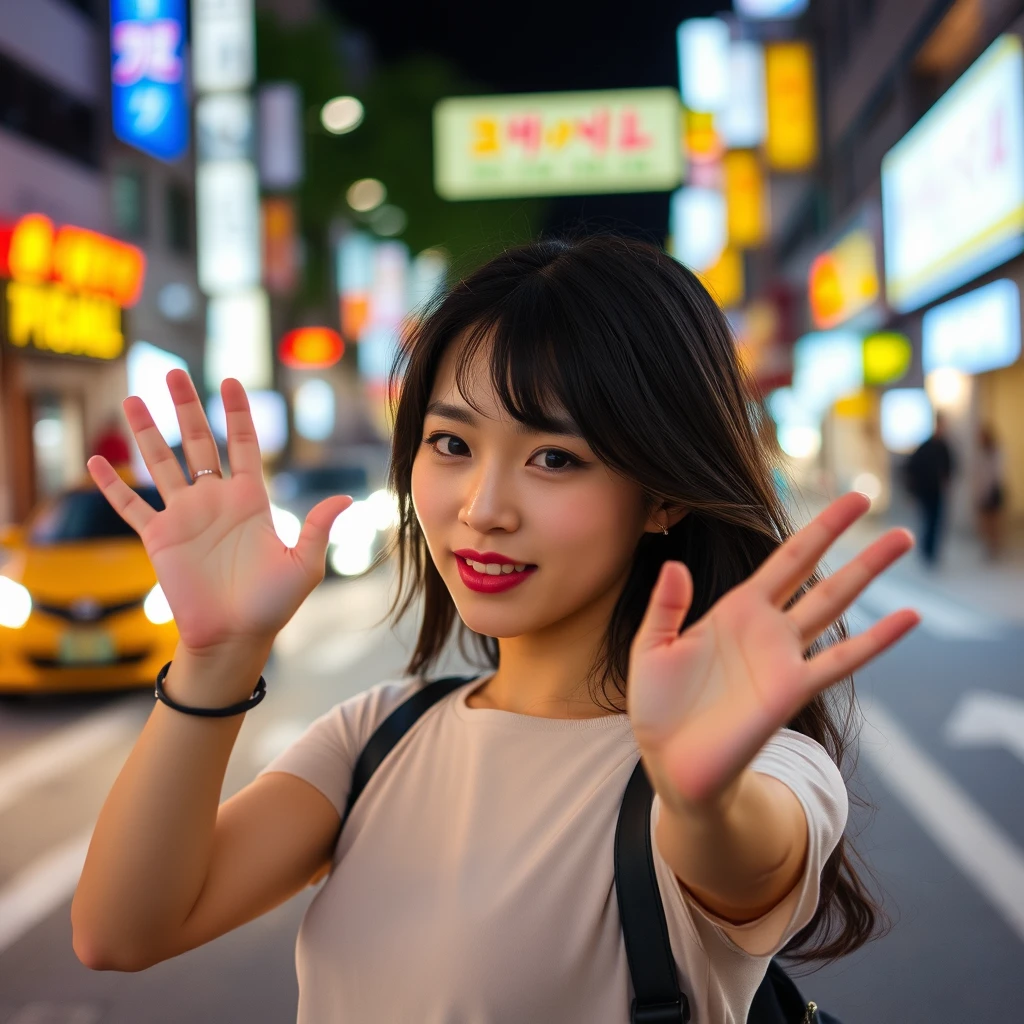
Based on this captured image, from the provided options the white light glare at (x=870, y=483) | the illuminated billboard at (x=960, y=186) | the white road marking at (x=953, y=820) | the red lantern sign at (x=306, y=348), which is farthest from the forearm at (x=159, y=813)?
the red lantern sign at (x=306, y=348)

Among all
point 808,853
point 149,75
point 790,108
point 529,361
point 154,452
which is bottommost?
point 808,853

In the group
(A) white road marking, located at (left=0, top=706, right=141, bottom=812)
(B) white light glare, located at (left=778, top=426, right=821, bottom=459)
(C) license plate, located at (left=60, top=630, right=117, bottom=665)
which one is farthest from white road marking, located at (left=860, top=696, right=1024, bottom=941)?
(B) white light glare, located at (left=778, top=426, right=821, bottom=459)

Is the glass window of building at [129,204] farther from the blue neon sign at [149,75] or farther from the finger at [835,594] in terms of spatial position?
the finger at [835,594]

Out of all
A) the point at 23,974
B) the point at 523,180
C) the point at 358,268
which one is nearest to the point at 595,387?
the point at 23,974

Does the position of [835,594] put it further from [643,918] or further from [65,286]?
[65,286]

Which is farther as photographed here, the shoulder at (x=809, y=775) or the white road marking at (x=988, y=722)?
the white road marking at (x=988, y=722)

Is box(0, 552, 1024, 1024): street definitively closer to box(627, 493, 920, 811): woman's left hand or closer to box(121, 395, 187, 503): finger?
box(121, 395, 187, 503): finger

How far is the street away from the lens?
10.7ft

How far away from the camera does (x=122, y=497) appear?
5.42 ft

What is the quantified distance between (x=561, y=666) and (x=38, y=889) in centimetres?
311

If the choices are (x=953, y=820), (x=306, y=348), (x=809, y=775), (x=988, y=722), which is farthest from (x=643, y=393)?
(x=306, y=348)

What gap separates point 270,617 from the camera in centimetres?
151

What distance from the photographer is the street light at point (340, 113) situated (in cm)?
2530

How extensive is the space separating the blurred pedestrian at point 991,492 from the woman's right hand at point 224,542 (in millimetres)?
14022
